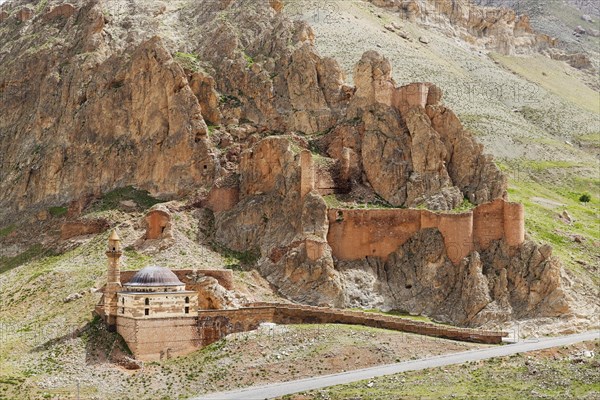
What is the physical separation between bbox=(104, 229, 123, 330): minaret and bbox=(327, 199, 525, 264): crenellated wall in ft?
63.1

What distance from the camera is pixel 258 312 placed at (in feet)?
311

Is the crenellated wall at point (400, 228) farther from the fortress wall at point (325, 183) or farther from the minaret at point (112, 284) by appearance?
the minaret at point (112, 284)

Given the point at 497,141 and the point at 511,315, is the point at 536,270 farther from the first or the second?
the point at 497,141

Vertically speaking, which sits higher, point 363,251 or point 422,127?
point 422,127

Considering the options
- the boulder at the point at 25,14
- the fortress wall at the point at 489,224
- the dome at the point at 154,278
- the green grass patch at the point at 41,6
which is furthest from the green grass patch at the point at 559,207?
the boulder at the point at 25,14

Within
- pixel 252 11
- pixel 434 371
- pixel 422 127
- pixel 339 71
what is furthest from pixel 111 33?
pixel 434 371

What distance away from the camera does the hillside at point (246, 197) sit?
89938mm

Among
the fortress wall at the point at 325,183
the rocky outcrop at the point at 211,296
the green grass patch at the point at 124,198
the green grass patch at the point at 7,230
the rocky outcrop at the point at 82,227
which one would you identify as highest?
the fortress wall at the point at 325,183

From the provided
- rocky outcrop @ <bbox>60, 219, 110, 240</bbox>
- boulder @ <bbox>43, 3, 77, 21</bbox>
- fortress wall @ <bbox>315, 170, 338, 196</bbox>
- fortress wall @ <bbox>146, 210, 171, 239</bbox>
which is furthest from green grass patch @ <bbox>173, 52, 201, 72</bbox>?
fortress wall @ <bbox>315, 170, 338, 196</bbox>

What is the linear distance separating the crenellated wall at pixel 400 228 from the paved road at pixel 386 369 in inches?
472

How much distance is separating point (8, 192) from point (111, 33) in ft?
69.0

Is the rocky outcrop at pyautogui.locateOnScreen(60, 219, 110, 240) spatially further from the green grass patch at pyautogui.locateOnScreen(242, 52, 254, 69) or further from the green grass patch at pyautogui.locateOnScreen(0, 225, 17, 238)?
the green grass patch at pyautogui.locateOnScreen(242, 52, 254, 69)

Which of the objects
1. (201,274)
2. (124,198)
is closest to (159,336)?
(201,274)

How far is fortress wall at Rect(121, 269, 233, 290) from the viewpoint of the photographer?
96.4 metres
